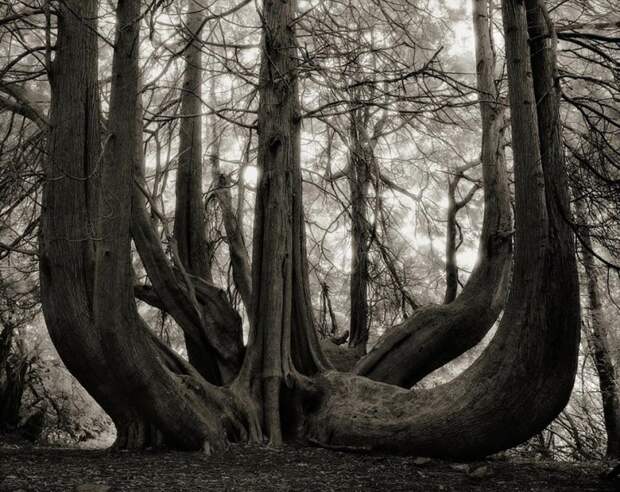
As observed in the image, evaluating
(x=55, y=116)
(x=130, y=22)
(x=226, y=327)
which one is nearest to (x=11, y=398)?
(x=226, y=327)

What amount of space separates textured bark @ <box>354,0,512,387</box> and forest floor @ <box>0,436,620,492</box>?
58.3 inches

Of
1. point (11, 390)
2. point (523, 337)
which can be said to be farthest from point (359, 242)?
point (11, 390)

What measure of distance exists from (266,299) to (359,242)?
4.93 feet

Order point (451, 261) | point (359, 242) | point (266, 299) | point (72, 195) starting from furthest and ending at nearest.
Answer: point (359, 242), point (451, 261), point (266, 299), point (72, 195)

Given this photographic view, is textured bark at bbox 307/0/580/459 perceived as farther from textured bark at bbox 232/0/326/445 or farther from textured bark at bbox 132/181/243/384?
textured bark at bbox 132/181/243/384

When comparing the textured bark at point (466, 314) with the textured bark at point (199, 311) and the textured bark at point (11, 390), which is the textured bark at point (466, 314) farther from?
the textured bark at point (11, 390)

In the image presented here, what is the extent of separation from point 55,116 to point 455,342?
13.1 ft

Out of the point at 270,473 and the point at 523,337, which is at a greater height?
the point at 523,337

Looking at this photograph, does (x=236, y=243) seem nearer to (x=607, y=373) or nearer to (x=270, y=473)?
(x=270, y=473)

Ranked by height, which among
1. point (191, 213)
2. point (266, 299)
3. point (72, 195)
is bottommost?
point (266, 299)

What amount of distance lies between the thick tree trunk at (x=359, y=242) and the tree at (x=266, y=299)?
0.95 m

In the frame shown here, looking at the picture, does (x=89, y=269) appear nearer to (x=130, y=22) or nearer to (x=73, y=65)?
(x=73, y=65)

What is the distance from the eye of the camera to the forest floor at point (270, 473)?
3414 mm

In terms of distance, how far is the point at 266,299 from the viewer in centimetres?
532
